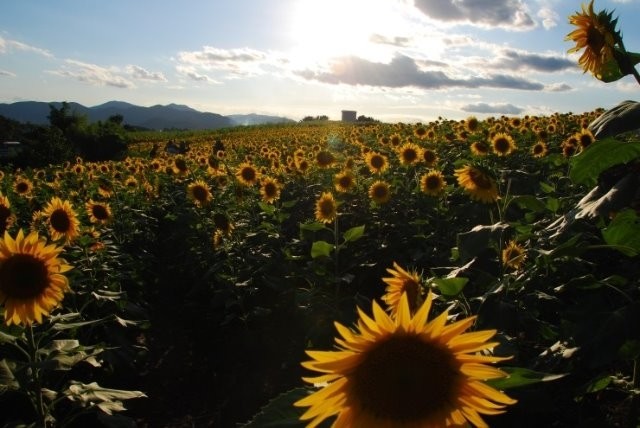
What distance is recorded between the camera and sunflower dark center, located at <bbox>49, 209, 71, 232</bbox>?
543cm

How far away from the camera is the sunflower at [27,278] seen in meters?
3.07

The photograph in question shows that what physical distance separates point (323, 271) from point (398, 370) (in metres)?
4.03

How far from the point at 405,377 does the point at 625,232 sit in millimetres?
1093

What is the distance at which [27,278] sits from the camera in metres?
3.14

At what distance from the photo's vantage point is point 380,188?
24.6ft

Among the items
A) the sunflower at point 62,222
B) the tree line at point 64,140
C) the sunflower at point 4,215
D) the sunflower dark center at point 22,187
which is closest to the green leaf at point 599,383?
the sunflower at point 62,222

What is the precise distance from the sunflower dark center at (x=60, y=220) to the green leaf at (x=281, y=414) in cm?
496

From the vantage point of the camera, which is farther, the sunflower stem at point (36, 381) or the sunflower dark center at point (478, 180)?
the sunflower dark center at point (478, 180)

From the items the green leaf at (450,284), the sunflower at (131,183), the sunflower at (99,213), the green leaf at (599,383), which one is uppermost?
the green leaf at (450,284)

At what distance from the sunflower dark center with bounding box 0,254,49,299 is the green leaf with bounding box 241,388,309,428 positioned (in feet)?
8.16

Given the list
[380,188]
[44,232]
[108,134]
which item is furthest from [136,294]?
[108,134]

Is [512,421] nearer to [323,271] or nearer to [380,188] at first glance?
[323,271]

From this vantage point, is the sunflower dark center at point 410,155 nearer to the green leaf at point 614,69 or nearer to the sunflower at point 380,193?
the sunflower at point 380,193

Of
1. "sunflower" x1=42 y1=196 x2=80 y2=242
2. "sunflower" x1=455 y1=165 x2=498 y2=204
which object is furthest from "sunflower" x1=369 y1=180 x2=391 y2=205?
"sunflower" x1=42 y1=196 x2=80 y2=242
